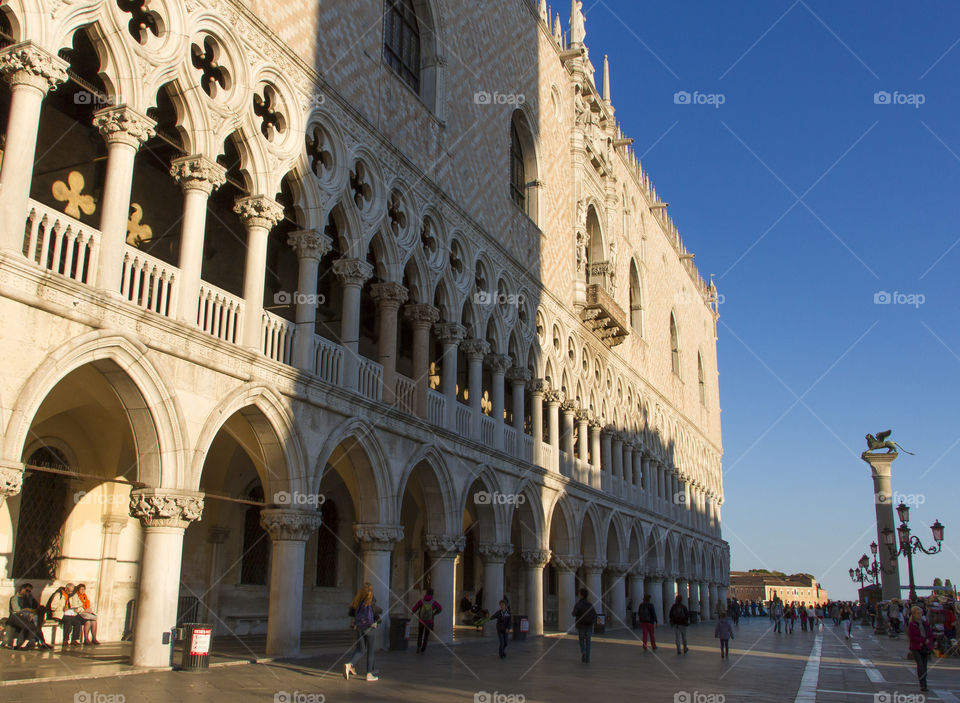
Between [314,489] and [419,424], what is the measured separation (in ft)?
11.2

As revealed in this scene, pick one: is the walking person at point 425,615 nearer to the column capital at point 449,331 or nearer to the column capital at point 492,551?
the column capital at point 492,551

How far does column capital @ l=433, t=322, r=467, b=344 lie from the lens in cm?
1753

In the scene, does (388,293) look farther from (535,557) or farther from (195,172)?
(535,557)

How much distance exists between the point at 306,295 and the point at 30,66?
4857 millimetres

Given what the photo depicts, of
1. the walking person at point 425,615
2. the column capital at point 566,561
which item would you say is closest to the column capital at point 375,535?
the walking person at point 425,615

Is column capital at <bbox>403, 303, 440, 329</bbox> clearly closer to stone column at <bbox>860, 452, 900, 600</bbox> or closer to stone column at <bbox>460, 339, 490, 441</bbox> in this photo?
stone column at <bbox>460, 339, 490, 441</bbox>

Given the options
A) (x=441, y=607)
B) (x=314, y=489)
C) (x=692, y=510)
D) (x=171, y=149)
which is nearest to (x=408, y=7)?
(x=171, y=149)

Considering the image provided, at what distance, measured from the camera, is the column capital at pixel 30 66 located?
901 centimetres

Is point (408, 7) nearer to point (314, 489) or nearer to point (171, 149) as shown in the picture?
point (171, 149)

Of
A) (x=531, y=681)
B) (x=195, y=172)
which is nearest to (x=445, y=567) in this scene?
(x=531, y=681)

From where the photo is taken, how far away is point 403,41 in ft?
58.3

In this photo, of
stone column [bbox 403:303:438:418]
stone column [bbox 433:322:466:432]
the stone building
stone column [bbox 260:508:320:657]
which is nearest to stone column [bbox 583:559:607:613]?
the stone building

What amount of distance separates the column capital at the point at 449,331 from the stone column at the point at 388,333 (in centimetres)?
194

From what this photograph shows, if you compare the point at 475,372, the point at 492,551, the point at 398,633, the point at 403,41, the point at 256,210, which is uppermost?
the point at 403,41
